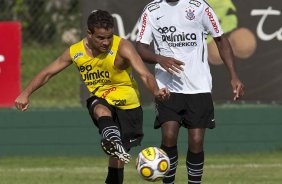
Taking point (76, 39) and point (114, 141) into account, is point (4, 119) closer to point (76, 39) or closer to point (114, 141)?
point (76, 39)

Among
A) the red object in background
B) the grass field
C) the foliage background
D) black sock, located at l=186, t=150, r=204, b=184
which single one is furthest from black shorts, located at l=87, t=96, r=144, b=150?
the foliage background

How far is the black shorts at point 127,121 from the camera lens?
10328mm

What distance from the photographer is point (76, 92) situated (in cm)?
1569

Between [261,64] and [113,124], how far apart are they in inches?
213

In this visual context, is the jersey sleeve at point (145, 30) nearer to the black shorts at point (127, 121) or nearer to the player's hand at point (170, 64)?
the player's hand at point (170, 64)

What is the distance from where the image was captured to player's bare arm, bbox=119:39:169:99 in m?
9.42

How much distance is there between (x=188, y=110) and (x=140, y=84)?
A: 4.37 meters

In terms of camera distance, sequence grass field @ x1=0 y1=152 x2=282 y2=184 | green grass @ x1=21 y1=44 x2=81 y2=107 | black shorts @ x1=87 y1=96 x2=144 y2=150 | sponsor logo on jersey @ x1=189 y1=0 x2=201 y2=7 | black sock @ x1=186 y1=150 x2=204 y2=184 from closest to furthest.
A: black shorts @ x1=87 y1=96 x2=144 y2=150
black sock @ x1=186 y1=150 x2=204 y2=184
sponsor logo on jersey @ x1=189 y1=0 x2=201 y2=7
grass field @ x1=0 y1=152 x2=282 y2=184
green grass @ x1=21 y1=44 x2=81 y2=107

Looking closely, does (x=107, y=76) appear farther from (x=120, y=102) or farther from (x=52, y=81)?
(x=52, y=81)

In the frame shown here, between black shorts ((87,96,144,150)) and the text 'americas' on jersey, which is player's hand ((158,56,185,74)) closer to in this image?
the text 'americas' on jersey

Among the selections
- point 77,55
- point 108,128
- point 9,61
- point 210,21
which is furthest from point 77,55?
point 9,61

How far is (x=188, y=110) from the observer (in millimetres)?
10586

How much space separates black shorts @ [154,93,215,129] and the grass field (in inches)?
75.2

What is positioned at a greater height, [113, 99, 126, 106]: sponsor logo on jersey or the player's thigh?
[113, 99, 126, 106]: sponsor logo on jersey
